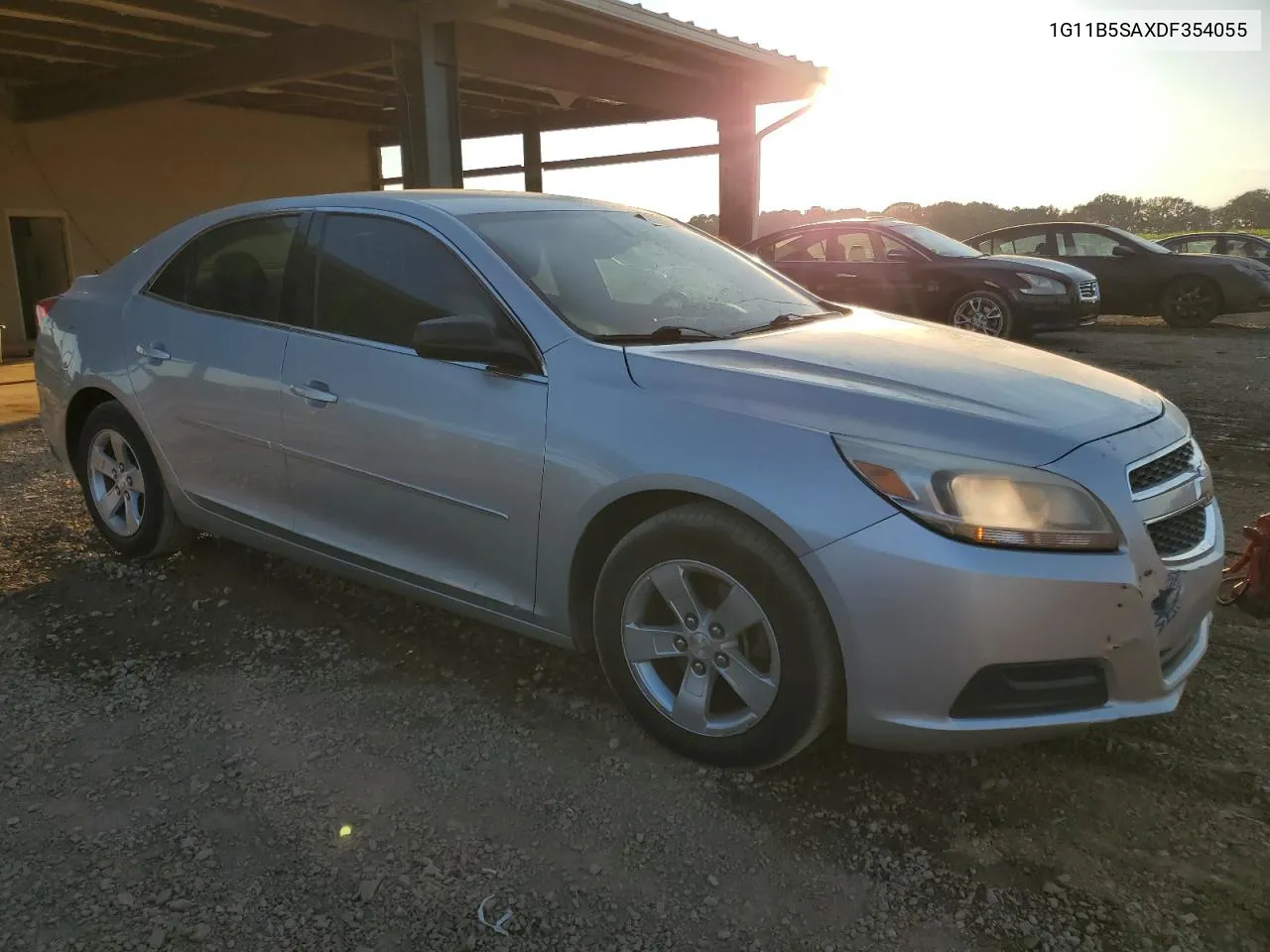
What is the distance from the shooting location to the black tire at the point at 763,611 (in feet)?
7.55

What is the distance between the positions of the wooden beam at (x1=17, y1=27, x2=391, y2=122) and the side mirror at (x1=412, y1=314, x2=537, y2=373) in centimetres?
691

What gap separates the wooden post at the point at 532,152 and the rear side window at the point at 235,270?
12.3 meters

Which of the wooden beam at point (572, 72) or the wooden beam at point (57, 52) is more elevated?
the wooden beam at point (57, 52)

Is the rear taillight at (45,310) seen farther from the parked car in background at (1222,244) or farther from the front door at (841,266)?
the parked car in background at (1222,244)

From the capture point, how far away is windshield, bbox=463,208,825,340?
2.98m

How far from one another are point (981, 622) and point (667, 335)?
1.26 metres

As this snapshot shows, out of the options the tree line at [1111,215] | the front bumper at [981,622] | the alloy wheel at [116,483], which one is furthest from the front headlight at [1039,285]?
the tree line at [1111,215]

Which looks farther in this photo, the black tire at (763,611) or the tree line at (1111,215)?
the tree line at (1111,215)

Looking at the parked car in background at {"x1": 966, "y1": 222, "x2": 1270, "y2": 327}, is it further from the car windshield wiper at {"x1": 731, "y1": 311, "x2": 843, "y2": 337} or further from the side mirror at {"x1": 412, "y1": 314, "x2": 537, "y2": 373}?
the side mirror at {"x1": 412, "y1": 314, "x2": 537, "y2": 373}

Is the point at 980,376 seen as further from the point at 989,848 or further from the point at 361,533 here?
the point at 361,533

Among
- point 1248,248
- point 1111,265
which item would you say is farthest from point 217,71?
point 1248,248

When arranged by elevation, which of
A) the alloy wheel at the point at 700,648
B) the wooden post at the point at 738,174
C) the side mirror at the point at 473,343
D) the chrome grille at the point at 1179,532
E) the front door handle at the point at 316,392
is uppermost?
the wooden post at the point at 738,174

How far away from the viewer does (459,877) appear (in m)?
2.20

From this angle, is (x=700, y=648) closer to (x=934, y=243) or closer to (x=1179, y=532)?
(x=1179, y=532)
